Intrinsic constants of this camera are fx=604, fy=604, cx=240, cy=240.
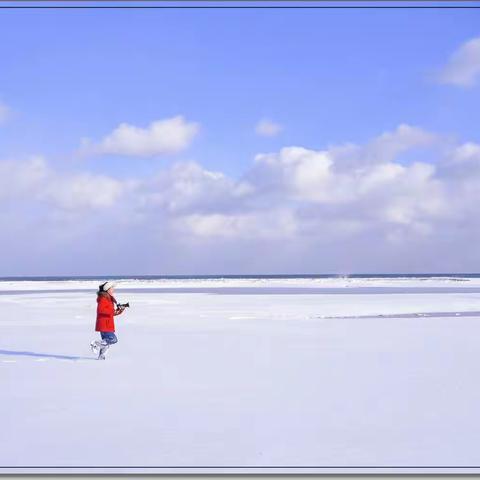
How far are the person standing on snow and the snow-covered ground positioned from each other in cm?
36

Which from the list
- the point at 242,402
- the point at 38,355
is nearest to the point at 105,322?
the point at 38,355

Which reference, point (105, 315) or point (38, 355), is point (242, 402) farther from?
point (38, 355)

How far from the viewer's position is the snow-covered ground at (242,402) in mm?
5430

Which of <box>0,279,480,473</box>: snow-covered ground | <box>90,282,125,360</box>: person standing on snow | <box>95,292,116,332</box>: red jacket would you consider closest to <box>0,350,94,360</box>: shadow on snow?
<box>0,279,480,473</box>: snow-covered ground

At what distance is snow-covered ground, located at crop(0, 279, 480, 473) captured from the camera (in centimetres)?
543

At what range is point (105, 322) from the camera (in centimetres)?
1097

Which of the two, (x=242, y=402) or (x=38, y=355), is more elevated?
(x=38, y=355)

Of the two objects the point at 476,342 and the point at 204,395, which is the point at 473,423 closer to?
the point at 204,395

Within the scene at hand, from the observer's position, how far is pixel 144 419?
21.7 feet

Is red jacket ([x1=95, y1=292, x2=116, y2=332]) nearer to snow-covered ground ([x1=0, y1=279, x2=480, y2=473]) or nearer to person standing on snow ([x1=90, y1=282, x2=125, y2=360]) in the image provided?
person standing on snow ([x1=90, y1=282, x2=125, y2=360])

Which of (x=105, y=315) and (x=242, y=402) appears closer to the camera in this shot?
(x=242, y=402)

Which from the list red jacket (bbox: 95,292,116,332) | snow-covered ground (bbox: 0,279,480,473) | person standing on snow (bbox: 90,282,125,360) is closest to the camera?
snow-covered ground (bbox: 0,279,480,473)

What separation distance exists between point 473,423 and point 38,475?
4.37 m

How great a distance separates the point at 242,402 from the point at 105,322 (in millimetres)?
4363
